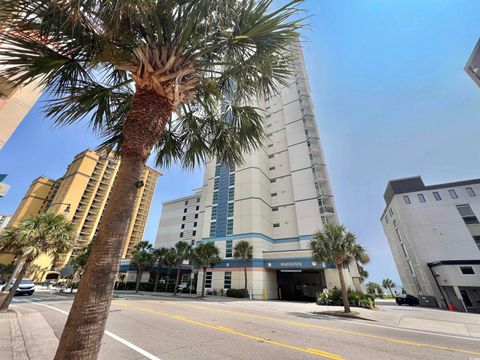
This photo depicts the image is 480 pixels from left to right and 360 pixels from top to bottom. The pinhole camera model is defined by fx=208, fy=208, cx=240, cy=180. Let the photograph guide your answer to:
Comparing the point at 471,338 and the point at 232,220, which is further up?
the point at 232,220

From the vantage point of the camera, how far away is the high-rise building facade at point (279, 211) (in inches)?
1124

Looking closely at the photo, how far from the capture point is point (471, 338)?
775 centimetres

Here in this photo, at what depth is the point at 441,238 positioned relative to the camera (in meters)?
26.1

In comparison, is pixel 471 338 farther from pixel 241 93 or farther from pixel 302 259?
pixel 302 259

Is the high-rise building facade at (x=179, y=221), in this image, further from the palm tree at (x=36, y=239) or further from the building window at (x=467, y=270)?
the building window at (x=467, y=270)

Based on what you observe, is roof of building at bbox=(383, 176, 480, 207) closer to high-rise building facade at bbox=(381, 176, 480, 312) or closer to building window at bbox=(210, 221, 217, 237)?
high-rise building facade at bbox=(381, 176, 480, 312)

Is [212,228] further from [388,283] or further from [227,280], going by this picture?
[388,283]

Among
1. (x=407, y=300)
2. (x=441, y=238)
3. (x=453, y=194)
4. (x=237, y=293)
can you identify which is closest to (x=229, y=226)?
(x=237, y=293)

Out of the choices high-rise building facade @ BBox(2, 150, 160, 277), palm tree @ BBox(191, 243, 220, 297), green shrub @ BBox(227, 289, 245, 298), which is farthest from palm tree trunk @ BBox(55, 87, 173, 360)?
high-rise building facade @ BBox(2, 150, 160, 277)

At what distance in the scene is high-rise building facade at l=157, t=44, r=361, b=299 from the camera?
28547 millimetres

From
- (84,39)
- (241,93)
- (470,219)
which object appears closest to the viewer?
(84,39)

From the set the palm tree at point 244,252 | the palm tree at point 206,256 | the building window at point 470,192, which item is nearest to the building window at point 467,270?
the building window at point 470,192

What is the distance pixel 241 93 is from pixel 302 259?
25817 millimetres

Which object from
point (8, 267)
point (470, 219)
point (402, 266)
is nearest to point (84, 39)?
point (470, 219)
